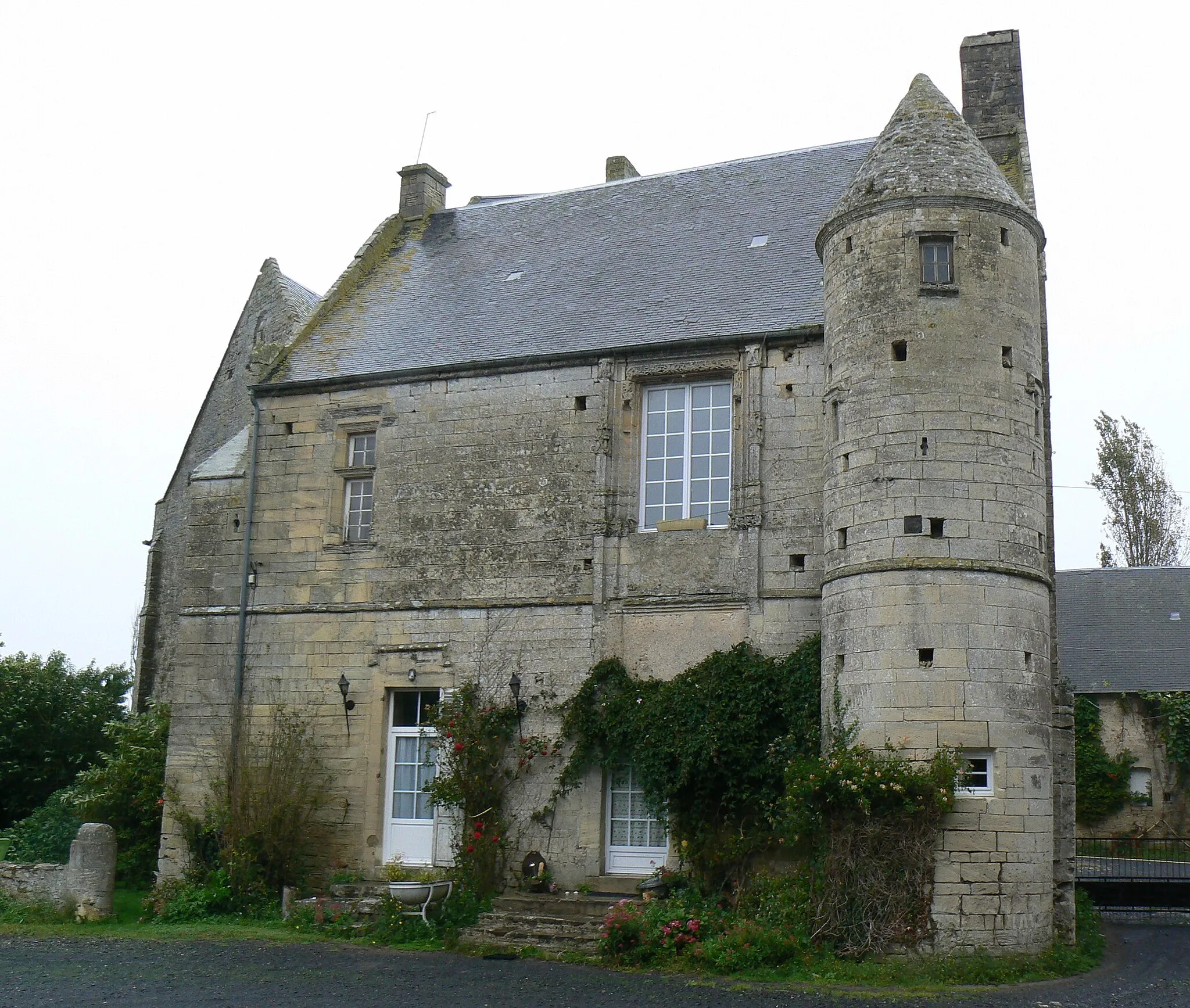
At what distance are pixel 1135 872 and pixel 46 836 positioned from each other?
14.3 m

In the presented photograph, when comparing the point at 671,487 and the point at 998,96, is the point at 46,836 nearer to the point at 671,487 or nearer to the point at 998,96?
the point at 671,487

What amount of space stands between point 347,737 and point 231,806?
144 cm

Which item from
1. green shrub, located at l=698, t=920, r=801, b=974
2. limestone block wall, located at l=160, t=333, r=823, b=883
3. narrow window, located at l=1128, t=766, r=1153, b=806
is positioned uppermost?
limestone block wall, located at l=160, t=333, r=823, b=883

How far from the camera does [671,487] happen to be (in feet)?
46.2

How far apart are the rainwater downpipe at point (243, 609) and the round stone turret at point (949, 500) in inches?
278

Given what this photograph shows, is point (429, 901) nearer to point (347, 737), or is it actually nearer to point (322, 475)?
point (347, 737)

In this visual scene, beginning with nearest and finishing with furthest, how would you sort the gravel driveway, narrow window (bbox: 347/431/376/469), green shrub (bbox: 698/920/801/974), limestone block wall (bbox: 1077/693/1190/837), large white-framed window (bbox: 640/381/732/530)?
the gravel driveway → green shrub (bbox: 698/920/801/974) → large white-framed window (bbox: 640/381/732/530) → narrow window (bbox: 347/431/376/469) → limestone block wall (bbox: 1077/693/1190/837)

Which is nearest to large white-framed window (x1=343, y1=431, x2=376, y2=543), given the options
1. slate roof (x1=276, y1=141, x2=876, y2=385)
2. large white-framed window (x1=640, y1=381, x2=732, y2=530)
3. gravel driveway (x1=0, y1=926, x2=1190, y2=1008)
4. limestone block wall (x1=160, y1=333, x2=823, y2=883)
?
limestone block wall (x1=160, y1=333, x2=823, y2=883)

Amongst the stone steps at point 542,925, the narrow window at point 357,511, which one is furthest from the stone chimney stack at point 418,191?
the stone steps at point 542,925

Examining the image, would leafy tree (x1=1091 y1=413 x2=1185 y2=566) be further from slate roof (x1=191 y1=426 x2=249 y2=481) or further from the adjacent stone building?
slate roof (x1=191 y1=426 x2=249 y2=481)

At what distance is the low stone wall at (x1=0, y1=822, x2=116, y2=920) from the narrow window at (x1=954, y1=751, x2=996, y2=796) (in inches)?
352

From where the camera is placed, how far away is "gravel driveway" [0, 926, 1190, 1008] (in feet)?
32.0

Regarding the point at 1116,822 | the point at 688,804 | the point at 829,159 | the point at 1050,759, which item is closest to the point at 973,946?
the point at 1050,759

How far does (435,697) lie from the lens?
1474 cm
